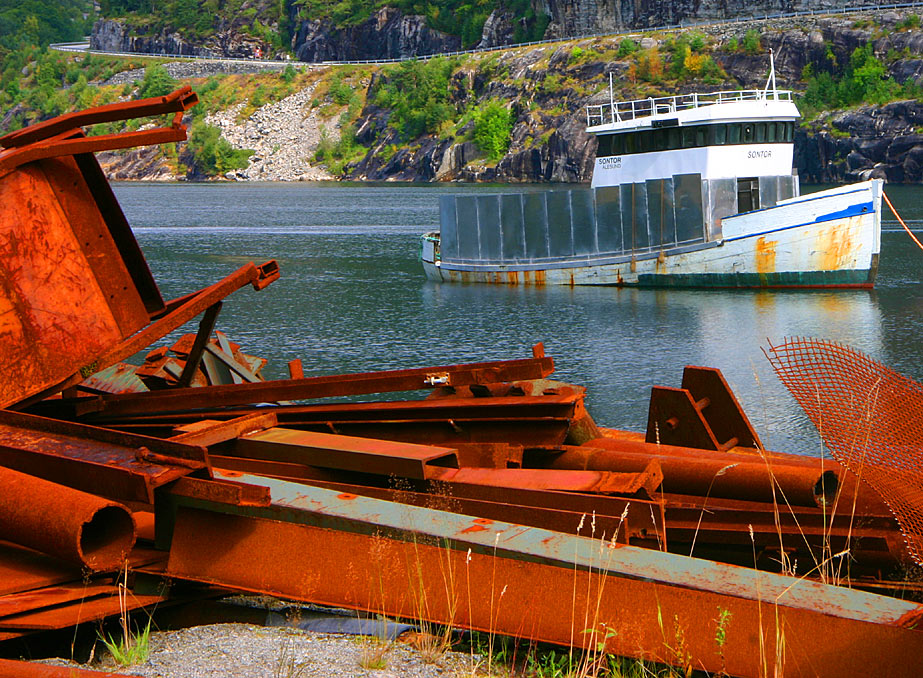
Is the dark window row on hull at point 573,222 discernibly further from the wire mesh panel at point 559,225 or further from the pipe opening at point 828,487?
the pipe opening at point 828,487

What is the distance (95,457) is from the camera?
15.6 ft

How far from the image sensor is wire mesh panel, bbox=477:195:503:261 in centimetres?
3169

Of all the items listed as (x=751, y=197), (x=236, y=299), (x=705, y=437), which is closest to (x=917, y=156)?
(x=751, y=197)

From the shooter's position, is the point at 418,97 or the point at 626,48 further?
the point at 418,97

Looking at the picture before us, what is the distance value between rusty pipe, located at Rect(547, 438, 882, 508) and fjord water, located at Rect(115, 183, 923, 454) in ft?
20.9

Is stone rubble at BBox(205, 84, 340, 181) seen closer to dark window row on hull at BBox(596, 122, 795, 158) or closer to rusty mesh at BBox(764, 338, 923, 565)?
dark window row on hull at BBox(596, 122, 795, 158)

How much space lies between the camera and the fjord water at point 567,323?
1669cm

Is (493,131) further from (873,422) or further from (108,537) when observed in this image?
(108,537)

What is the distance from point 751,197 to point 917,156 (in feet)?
213

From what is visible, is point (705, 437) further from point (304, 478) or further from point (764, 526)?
point (304, 478)

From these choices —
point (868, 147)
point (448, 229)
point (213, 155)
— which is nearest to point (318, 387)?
point (448, 229)

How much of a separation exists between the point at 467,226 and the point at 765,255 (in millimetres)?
9243

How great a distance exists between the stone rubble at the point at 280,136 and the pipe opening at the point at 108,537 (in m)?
142

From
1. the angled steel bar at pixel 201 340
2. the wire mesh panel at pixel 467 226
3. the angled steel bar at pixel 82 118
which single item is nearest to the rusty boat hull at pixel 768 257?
the wire mesh panel at pixel 467 226
